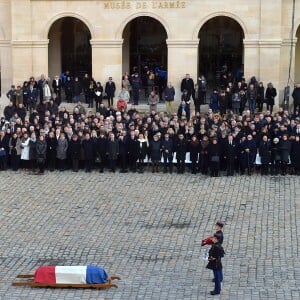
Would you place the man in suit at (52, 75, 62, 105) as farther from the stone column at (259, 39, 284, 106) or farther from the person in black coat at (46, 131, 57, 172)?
the stone column at (259, 39, 284, 106)

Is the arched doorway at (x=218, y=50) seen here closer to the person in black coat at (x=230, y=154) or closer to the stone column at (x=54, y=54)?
the stone column at (x=54, y=54)

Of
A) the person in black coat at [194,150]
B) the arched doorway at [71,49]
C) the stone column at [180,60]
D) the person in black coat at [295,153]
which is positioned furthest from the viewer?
the arched doorway at [71,49]

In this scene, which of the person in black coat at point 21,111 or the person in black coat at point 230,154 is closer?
the person in black coat at point 230,154

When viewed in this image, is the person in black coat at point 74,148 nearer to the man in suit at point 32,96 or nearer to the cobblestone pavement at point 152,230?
the cobblestone pavement at point 152,230

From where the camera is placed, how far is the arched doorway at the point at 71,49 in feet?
140

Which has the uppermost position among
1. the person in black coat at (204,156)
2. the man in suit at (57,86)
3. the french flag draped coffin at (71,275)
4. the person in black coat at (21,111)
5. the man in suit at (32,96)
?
the man in suit at (57,86)

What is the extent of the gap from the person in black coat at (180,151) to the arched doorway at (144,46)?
13.9 meters

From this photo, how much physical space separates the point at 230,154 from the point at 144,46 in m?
15.5

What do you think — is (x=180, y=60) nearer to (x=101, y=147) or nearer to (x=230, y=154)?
(x=101, y=147)

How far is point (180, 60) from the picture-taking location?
38500 millimetres

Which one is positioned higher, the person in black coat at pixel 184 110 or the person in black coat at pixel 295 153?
the person in black coat at pixel 184 110

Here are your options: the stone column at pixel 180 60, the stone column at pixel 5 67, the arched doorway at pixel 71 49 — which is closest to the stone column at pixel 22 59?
the stone column at pixel 5 67

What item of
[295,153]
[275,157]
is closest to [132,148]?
[275,157]

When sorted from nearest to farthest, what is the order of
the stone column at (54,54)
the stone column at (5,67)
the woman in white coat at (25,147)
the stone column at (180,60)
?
1. the woman in white coat at (25,147)
2. the stone column at (180,60)
3. the stone column at (5,67)
4. the stone column at (54,54)
